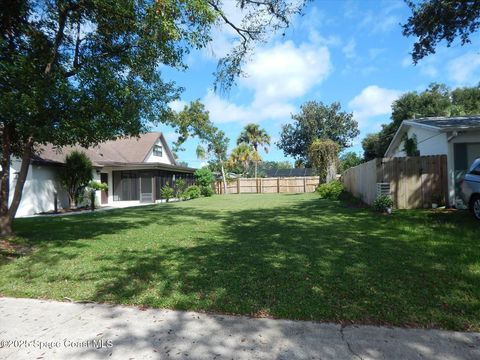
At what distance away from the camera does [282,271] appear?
17.4 ft

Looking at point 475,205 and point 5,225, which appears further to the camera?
point 475,205

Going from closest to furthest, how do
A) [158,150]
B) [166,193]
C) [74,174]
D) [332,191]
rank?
[74,174] → [332,191] → [166,193] → [158,150]

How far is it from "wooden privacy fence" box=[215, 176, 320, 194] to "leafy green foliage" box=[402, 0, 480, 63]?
2261cm

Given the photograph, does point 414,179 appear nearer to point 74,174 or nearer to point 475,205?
point 475,205

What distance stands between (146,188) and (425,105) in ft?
90.3

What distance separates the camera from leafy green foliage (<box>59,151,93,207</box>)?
730 inches

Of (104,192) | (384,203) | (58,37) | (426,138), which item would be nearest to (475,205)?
(384,203)

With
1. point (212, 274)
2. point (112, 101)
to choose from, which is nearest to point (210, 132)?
point (112, 101)

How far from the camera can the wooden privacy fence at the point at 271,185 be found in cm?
3516

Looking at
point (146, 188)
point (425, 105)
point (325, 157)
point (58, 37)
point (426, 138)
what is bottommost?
point (146, 188)

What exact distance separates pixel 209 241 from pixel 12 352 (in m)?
4.85

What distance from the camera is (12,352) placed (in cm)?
323

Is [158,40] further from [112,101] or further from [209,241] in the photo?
[209,241]
